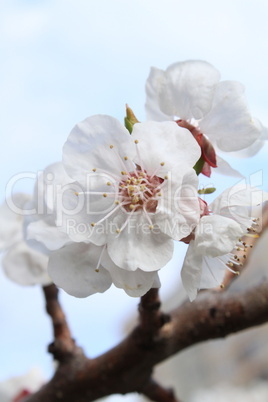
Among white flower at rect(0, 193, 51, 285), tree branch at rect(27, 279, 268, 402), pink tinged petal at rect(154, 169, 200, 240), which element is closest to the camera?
pink tinged petal at rect(154, 169, 200, 240)

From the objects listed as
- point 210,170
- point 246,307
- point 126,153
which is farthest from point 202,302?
point 126,153

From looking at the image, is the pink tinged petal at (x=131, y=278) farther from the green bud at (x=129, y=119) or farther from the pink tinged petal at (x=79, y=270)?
the green bud at (x=129, y=119)

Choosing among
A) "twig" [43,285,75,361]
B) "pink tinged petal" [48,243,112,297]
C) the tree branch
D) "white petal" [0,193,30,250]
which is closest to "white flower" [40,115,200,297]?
"pink tinged petal" [48,243,112,297]

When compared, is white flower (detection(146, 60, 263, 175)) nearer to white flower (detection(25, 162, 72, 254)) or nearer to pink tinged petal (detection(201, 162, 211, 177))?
pink tinged petal (detection(201, 162, 211, 177))

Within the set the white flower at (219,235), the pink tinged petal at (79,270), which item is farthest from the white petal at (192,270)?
the pink tinged petal at (79,270)

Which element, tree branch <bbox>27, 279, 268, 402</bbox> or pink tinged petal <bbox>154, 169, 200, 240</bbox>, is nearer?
pink tinged petal <bbox>154, 169, 200, 240</bbox>
